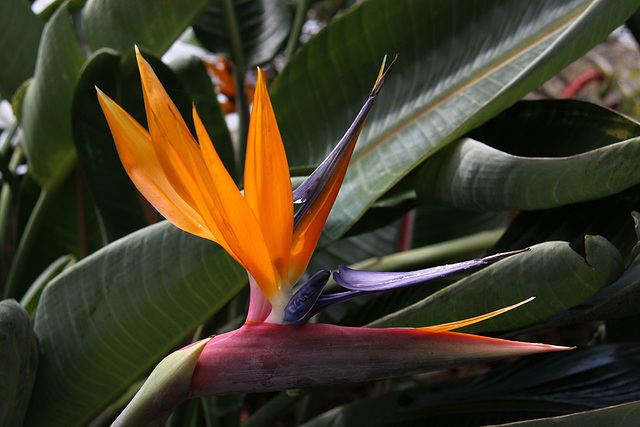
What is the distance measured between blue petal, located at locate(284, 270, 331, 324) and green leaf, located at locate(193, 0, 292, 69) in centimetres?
69

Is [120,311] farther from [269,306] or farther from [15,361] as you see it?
[269,306]

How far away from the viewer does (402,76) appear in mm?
706

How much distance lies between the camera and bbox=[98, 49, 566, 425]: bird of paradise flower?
12.6 inches

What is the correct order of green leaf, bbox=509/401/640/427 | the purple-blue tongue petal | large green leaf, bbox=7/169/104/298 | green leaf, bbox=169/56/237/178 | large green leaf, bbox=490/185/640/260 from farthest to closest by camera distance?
large green leaf, bbox=7/169/104/298 → green leaf, bbox=169/56/237/178 → large green leaf, bbox=490/185/640/260 → green leaf, bbox=509/401/640/427 → the purple-blue tongue petal

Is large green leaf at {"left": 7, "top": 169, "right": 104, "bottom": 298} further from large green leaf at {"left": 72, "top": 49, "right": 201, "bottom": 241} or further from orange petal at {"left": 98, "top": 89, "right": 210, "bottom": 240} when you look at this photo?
orange petal at {"left": 98, "top": 89, "right": 210, "bottom": 240}

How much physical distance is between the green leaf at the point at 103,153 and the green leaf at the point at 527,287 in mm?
390

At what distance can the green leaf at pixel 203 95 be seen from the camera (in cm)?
80

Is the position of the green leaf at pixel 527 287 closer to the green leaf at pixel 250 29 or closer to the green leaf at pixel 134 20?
the green leaf at pixel 134 20

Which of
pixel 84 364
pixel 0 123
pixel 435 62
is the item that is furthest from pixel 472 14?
pixel 0 123

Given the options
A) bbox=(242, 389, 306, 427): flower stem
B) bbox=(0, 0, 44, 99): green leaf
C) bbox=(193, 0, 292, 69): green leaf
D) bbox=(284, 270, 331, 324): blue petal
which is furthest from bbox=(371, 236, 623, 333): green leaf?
bbox=(0, 0, 44, 99): green leaf

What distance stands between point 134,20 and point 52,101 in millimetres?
145

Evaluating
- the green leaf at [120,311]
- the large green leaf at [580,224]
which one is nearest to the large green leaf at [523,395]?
the large green leaf at [580,224]

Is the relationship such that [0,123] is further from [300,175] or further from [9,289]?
[300,175]

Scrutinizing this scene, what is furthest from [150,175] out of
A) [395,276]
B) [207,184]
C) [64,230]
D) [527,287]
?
[64,230]
